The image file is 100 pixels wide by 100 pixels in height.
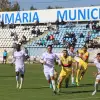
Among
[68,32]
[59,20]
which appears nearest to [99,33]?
[68,32]

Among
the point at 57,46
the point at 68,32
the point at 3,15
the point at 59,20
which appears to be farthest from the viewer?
the point at 3,15

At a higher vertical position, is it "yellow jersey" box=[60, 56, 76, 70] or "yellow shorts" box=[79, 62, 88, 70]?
"yellow jersey" box=[60, 56, 76, 70]

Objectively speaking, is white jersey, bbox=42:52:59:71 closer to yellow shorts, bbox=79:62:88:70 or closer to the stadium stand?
yellow shorts, bbox=79:62:88:70

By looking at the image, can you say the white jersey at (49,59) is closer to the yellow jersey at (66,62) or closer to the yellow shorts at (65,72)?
the yellow jersey at (66,62)

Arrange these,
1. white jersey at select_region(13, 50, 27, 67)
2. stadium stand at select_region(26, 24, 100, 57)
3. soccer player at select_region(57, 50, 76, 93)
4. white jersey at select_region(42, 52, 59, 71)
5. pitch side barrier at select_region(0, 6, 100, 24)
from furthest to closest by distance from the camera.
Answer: pitch side barrier at select_region(0, 6, 100, 24) → stadium stand at select_region(26, 24, 100, 57) → white jersey at select_region(13, 50, 27, 67) → soccer player at select_region(57, 50, 76, 93) → white jersey at select_region(42, 52, 59, 71)

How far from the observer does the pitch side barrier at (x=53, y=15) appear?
59.1 meters

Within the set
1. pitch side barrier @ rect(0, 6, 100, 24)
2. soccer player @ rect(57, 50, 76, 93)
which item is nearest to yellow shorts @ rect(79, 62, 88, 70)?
soccer player @ rect(57, 50, 76, 93)

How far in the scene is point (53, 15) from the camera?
62344 millimetres

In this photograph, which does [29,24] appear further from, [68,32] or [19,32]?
[68,32]

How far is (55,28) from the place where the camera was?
197 ft

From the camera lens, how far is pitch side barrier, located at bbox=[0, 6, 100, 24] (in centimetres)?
5906

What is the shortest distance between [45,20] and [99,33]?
1096 cm

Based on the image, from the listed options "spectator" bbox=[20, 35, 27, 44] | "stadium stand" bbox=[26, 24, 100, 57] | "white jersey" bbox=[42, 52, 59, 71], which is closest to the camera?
"white jersey" bbox=[42, 52, 59, 71]

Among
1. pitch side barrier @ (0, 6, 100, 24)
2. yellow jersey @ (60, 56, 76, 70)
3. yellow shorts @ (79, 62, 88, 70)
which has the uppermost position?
pitch side barrier @ (0, 6, 100, 24)
